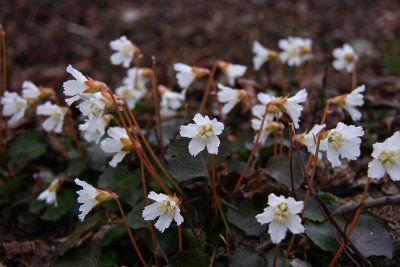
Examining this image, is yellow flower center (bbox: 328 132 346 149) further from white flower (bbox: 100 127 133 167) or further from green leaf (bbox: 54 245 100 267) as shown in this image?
green leaf (bbox: 54 245 100 267)

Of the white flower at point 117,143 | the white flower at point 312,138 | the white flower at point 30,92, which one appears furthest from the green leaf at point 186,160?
the white flower at point 30,92

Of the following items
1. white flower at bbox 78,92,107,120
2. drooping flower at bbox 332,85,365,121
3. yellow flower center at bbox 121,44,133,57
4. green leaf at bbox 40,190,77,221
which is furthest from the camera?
yellow flower center at bbox 121,44,133,57

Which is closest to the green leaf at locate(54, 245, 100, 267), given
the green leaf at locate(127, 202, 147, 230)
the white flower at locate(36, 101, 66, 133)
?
the green leaf at locate(127, 202, 147, 230)

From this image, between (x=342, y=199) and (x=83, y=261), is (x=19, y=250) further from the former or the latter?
(x=342, y=199)

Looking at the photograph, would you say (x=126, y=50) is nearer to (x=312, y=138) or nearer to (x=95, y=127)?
(x=95, y=127)

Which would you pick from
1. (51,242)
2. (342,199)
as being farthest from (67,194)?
(342,199)

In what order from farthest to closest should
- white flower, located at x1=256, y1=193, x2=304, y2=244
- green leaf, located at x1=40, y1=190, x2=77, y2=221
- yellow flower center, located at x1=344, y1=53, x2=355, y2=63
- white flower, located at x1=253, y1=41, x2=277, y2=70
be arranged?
white flower, located at x1=253, y1=41, x2=277, y2=70 → yellow flower center, located at x1=344, y1=53, x2=355, y2=63 → green leaf, located at x1=40, y1=190, x2=77, y2=221 → white flower, located at x1=256, y1=193, x2=304, y2=244
